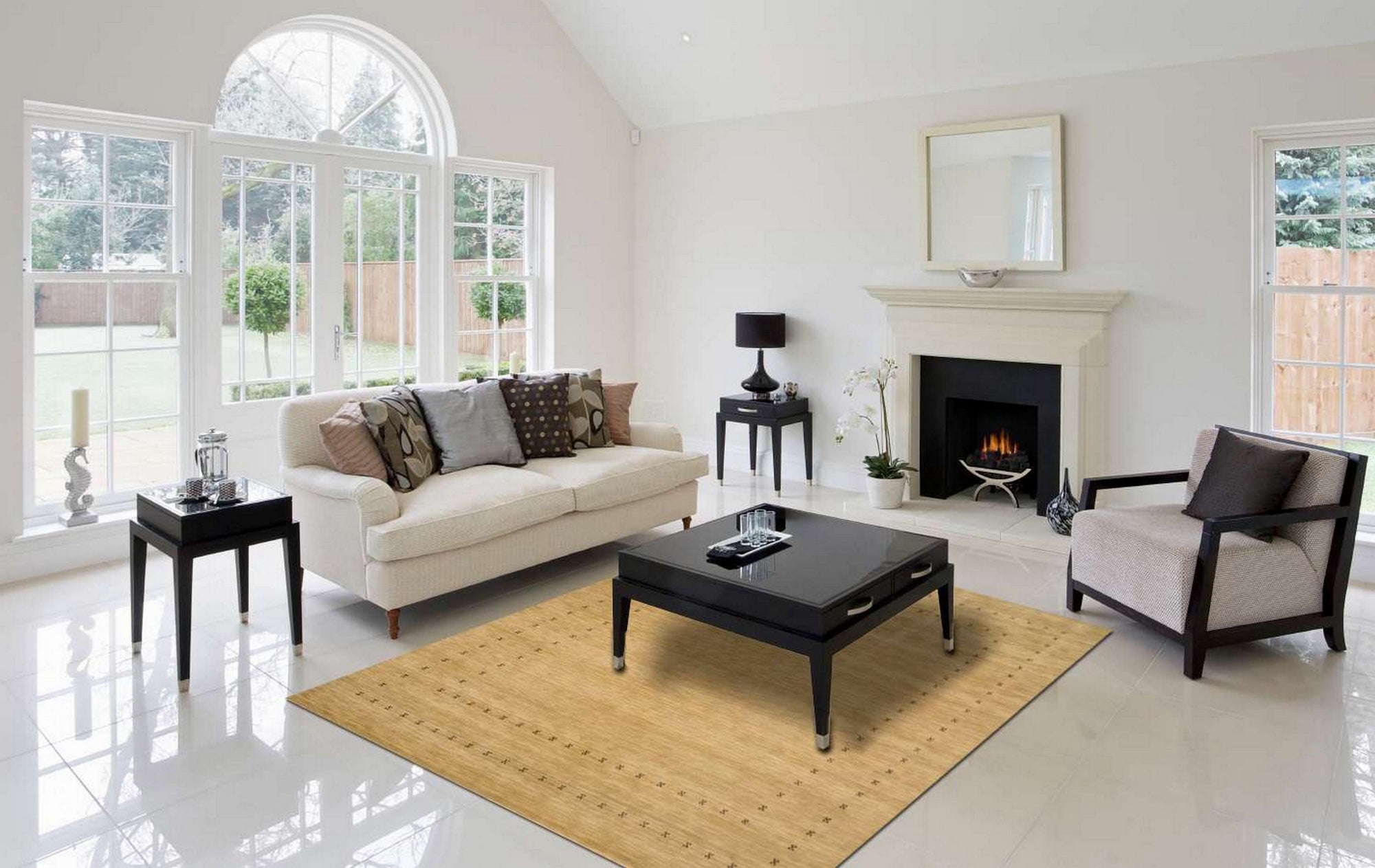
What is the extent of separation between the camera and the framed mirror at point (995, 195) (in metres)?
5.76

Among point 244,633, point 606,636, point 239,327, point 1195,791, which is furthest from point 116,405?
point 1195,791

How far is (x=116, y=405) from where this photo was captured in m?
5.28

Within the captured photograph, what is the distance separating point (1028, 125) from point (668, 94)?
266 cm

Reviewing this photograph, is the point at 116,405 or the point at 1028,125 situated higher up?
the point at 1028,125

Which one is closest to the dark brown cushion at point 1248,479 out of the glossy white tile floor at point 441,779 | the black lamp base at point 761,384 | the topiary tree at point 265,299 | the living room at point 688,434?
the living room at point 688,434

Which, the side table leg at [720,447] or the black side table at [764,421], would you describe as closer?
the black side table at [764,421]

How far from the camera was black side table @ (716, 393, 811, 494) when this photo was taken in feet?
22.2

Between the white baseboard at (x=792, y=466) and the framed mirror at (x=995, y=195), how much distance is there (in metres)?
1.48

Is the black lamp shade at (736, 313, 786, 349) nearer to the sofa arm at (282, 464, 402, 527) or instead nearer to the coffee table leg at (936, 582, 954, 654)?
the sofa arm at (282, 464, 402, 527)

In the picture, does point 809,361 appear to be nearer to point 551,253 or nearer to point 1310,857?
point 551,253

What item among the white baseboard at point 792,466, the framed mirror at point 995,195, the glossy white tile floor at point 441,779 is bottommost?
the glossy white tile floor at point 441,779

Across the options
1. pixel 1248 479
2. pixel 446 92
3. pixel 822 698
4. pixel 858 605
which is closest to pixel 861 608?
pixel 858 605

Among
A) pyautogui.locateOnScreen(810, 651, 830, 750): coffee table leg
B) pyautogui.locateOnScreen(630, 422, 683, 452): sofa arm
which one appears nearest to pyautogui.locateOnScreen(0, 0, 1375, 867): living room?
pyautogui.locateOnScreen(810, 651, 830, 750): coffee table leg

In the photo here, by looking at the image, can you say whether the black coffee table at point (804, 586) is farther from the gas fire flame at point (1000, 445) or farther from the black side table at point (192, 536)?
the gas fire flame at point (1000, 445)
